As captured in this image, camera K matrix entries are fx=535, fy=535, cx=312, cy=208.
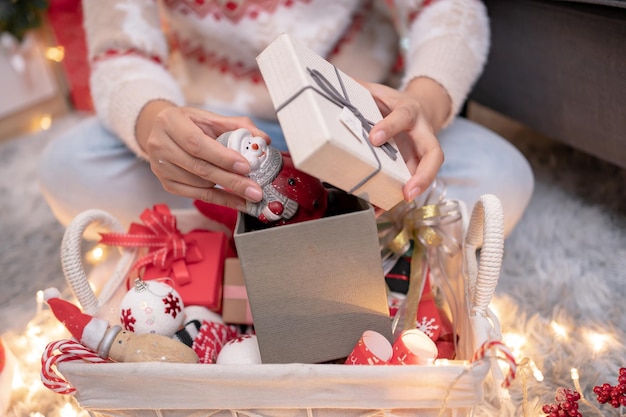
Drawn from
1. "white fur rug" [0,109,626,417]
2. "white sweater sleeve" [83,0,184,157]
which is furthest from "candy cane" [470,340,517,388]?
"white sweater sleeve" [83,0,184,157]

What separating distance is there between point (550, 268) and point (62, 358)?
0.76m

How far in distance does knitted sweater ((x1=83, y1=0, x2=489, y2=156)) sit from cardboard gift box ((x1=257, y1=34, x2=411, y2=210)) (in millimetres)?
315

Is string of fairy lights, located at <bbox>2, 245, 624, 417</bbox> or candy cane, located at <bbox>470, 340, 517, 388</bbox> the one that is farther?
string of fairy lights, located at <bbox>2, 245, 624, 417</bbox>

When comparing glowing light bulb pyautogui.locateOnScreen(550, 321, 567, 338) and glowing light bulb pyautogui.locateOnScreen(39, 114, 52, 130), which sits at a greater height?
glowing light bulb pyautogui.locateOnScreen(550, 321, 567, 338)

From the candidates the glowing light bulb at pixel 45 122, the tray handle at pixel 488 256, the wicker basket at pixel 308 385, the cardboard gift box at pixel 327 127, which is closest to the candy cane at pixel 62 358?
the wicker basket at pixel 308 385

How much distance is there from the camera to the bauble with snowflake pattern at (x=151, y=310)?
635 millimetres

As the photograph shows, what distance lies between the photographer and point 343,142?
45 cm

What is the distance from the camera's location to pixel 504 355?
18.6 inches

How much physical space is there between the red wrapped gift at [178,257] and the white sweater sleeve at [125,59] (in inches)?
5.9

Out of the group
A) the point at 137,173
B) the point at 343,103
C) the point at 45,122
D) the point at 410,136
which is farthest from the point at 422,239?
the point at 45,122

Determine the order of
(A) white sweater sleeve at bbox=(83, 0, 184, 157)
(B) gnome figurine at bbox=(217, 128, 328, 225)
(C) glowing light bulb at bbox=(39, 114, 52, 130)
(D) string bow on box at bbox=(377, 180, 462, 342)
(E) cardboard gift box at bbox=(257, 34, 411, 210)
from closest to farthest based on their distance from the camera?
(E) cardboard gift box at bbox=(257, 34, 411, 210) → (B) gnome figurine at bbox=(217, 128, 328, 225) → (D) string bow on box at bbox=(377, 180, 462, 342) → (A) white sweater sleeve at bbox=(83, 0, 184, 157) → (C) glowing light bulb at bbox=(39, 114, 52, 130)

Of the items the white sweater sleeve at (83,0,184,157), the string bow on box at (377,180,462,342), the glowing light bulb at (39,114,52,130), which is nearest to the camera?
the string bow on box at (377,180,462,342)

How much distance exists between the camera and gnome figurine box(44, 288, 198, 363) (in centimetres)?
57

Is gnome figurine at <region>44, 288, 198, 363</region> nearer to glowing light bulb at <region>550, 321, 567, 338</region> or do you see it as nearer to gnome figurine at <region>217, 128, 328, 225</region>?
gnome figurine at <region>217, 128, 328, 225</region>
